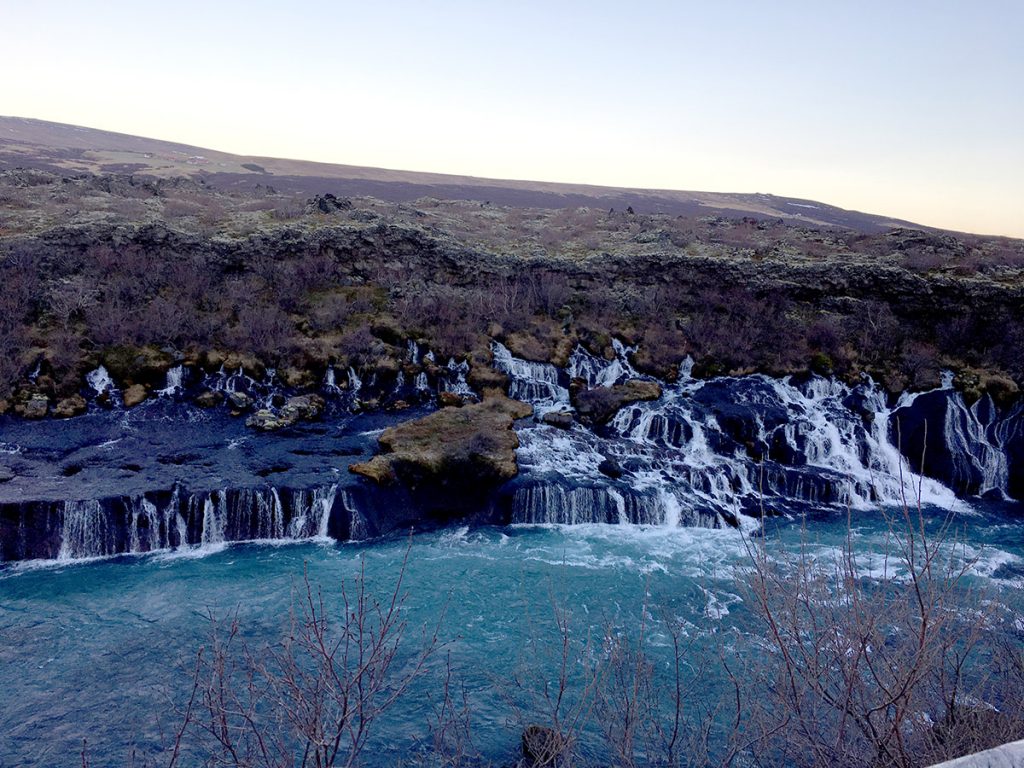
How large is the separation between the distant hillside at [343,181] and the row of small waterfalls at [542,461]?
33.6m

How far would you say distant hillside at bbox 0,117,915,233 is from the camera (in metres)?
52.3

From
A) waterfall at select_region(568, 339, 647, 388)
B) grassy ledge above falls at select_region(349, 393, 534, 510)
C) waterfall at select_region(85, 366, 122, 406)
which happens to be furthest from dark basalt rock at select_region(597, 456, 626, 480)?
waterfall at select_region(85, 366, 122, 406)

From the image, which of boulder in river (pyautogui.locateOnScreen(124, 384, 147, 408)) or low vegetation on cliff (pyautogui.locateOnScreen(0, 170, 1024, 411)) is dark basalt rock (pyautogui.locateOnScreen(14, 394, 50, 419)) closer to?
low vegetation on cliff (pyautogui.locateOnScreen(0, 170, 1024, 411))

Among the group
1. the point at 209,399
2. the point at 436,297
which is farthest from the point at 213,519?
the point at 436,297

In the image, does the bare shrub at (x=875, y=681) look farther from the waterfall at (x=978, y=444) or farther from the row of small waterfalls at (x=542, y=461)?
the waterfall at (x=978, y=444)

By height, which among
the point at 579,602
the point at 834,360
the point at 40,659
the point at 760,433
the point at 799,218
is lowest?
the point at 40,659

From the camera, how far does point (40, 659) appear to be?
9.95 meters

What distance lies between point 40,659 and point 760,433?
1850 cm

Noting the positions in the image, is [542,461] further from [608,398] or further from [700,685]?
[700,685]

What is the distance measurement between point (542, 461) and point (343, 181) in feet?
158

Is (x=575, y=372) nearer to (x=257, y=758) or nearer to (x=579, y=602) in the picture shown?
(x=579, y=602)

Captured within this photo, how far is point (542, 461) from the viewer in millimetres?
17641

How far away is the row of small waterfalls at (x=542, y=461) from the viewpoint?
1410cm

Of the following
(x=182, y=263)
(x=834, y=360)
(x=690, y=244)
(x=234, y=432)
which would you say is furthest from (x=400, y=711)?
(x=690, y=244)
